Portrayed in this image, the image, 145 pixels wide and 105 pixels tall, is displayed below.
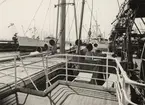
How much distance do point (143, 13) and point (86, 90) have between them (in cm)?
681

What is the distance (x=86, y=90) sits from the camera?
19.8 feet

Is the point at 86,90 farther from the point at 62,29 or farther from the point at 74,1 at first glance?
the point at 74,1

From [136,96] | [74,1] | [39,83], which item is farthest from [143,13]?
[39,83]

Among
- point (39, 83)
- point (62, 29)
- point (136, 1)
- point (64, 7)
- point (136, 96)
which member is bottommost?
point (136, 96)

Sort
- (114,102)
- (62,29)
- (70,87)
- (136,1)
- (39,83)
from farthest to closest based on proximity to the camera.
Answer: (62,29) < (136,1) < (39,83) < (70,87) < (114,102)

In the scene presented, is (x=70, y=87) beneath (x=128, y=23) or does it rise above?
beneath

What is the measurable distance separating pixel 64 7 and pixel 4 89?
10158mm

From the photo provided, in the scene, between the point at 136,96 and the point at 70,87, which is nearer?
the point at 70,87

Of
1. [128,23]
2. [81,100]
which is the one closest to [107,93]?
[81,100]

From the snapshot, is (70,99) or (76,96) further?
(76,96)

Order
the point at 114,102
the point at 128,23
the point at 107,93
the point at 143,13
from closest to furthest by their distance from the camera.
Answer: the point at 114,102
the point at 107,93
the point at 143,13
the point at 128,23

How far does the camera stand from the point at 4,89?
533cm

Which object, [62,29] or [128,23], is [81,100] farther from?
[62,29]

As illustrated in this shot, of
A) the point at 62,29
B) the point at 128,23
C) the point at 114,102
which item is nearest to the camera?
the point at 114,102
